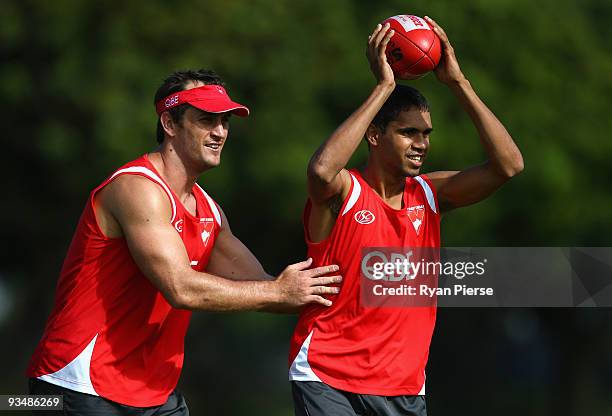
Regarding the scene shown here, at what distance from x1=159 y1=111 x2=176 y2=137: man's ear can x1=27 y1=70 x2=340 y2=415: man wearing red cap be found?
0.24 feet

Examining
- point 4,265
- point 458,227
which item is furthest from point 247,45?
point 4,265

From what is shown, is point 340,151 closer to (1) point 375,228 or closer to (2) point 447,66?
(1) point 375,228

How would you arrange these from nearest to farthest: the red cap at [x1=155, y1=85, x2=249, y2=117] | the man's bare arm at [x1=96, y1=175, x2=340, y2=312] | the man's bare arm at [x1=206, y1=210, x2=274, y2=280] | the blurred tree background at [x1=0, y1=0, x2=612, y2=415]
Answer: the man's bare arm at [x1=96, y1=175, x2=340, y2=312], the red cap at [x1=155, y1=85, x2=249, y2=117], the man's bare arm at [x1=206, y1=210, x2=274, y2=280], the blurred tree background at [x1=0, y1=0, x2=612, y2=415]

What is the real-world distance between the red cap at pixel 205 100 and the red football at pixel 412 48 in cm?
101

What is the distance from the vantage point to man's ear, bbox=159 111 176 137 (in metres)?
6.93

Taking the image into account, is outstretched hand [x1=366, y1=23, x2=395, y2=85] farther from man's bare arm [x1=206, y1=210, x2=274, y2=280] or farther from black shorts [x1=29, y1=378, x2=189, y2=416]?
black shorts [x1=29, y1=378, x2=189, y2=416]

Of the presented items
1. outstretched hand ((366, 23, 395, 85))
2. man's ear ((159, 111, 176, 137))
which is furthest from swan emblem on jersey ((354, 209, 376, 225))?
man's ear ((159, 111, 176, 137))

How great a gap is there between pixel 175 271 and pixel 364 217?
1.20m

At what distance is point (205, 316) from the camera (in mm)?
21688

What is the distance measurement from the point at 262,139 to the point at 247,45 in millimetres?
1452

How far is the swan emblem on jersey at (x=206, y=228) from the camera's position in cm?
692

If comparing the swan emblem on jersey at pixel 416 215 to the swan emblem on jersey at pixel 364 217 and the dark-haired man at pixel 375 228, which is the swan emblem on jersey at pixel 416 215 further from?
the swan emblem on jersey at pixel 364 217

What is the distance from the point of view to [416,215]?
22.6 feet

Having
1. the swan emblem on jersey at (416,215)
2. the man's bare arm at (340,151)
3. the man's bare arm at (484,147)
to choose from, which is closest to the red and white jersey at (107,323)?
the man's bare arm at (340,151)
